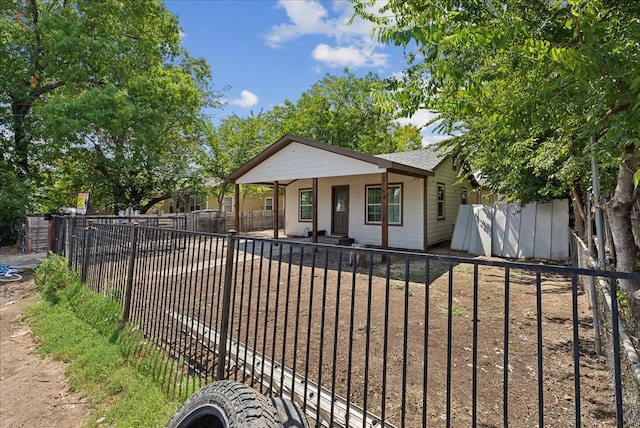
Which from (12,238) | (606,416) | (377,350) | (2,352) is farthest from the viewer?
(12,238)

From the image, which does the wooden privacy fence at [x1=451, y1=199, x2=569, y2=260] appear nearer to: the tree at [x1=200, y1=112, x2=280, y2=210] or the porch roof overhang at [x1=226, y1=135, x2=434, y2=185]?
the porch roof overhang at [x1=226, y1=135, x2=434, y2=185]

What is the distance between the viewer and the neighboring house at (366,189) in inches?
377

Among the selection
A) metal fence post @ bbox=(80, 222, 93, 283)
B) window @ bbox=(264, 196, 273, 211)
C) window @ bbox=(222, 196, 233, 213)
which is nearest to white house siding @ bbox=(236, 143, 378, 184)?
metal fence post @ bbox=(80, 222, 93, 283)

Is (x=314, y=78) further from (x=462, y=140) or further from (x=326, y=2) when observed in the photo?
(x=462, y=140)

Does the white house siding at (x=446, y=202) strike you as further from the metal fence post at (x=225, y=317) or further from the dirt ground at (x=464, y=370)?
the metal fence post at (x=225, y=317)

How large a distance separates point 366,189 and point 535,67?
366 inches

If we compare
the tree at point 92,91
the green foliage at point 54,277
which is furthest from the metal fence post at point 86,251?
the tree at point 92,91

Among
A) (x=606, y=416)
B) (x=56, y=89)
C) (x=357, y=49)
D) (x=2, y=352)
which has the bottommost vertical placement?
(x=2, y=352)

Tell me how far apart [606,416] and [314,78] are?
2726cm

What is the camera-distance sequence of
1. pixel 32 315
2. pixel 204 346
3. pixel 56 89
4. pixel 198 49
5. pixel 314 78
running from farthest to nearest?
Result: pixel 314 78
pixel 198 49
pixel 56 89
pixel 32 315
pixel 204 346

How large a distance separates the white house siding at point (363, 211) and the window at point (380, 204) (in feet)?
0.50

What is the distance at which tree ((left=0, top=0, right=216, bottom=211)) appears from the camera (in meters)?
12.5

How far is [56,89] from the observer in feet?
46.6

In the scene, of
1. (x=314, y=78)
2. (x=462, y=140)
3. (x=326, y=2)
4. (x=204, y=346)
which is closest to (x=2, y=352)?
(x=204, y=346)
